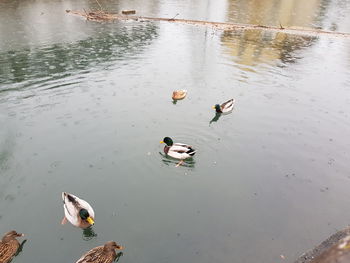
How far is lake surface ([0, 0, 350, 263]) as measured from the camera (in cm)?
998

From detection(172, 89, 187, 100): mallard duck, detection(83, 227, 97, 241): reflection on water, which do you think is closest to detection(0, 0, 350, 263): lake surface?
detection(83, 227, 97, 241): reflection on water

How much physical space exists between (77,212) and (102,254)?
1.83m

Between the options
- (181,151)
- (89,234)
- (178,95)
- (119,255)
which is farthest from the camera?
(178,95)

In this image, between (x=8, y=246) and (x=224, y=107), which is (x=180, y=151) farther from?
(x=8, y=246)

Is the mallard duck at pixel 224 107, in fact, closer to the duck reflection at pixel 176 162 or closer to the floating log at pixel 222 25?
the duck reflection at pixel 176 162

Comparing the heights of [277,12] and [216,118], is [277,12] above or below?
above

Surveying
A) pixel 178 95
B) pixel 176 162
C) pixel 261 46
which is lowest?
pixel 176 162

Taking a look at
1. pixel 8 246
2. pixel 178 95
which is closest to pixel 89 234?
pixel 8 246

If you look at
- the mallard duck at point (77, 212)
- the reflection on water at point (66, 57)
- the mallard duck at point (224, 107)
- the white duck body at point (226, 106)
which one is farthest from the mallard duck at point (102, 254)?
the reflection on water at point (66, 57)

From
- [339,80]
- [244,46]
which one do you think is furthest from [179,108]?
[244,46]

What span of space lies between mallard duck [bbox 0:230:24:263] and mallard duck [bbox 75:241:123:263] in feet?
7.50

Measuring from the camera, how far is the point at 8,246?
8.91 meters

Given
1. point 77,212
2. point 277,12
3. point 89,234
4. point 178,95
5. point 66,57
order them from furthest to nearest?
1. point 277,12
2. point 66,57
3. point 178,95
4. point 89,234
5. point 77,212

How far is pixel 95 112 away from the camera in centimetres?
1794
